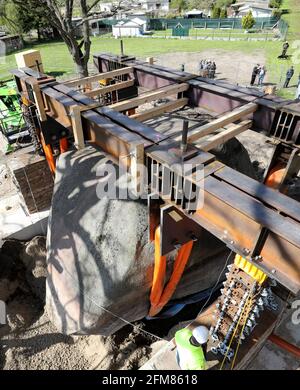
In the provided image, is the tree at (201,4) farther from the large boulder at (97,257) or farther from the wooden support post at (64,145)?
the large boulder at (97,257)

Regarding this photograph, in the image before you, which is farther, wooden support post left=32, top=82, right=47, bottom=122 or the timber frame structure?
wooden support post left=32, top=82, right=47, bottom=122

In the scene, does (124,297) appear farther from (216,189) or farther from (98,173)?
(216,189)

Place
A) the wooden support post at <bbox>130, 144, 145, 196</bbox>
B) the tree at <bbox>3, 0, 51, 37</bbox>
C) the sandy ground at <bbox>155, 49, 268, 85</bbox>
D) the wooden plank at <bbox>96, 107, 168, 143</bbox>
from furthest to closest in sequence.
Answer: the tree at <bbox>3, 0, 51, 37</bbox>
the sandy ground at <bbox>155, 49, 268, 85</bbox>
the wooden plank at <bbox>96, 107, 168, 143</bbox>
the wooden support post at <bbox>130, 144, 145, 196</bbox>

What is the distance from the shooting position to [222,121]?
459 cm

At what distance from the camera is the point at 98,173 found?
6.17 m

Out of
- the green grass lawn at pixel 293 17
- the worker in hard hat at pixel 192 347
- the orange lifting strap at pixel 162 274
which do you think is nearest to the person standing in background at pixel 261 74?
A: the orange lifting strap at pixel 162 274

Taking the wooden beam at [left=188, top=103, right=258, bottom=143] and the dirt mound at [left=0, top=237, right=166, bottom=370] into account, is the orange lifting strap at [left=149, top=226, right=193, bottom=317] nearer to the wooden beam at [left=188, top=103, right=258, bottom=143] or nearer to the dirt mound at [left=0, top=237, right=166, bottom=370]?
the wooden beam at [left=188, top=103, right=258, bottom=143]

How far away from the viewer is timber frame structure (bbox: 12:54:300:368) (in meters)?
Result: 3.06

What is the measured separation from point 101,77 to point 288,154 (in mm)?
4537

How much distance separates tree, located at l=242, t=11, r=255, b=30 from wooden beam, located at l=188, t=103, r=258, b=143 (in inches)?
1989

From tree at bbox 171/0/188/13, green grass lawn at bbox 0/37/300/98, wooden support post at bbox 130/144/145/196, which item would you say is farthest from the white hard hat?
tree at bbox 171/0/188/13

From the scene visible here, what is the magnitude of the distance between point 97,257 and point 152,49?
36373 mm

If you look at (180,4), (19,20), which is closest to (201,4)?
(180,4)
